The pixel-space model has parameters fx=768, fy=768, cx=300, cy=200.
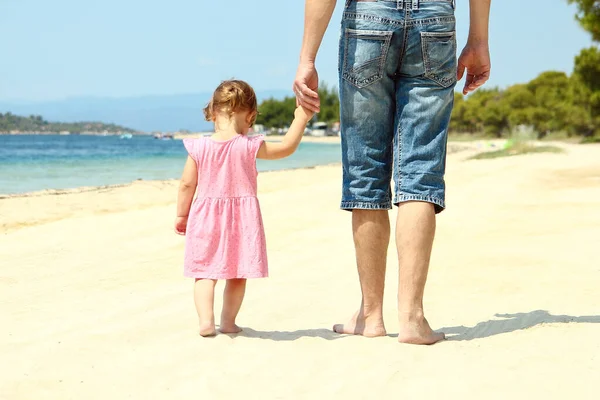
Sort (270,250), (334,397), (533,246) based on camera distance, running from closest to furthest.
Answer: (334,397), (533,246), (270,250)

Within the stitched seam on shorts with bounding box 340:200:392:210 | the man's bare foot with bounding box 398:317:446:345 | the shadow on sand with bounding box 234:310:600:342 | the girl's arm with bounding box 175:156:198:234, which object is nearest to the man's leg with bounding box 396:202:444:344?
the man's bare foot with bounding box 398:317:446:345

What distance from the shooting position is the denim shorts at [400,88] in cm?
333

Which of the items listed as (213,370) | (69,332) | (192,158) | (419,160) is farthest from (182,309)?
(419,160)

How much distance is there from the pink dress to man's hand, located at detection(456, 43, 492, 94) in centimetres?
104

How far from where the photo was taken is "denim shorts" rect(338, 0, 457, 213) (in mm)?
3334

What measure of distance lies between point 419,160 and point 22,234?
20.2 ft

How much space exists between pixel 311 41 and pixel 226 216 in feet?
2.94

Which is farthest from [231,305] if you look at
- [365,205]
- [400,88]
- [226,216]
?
[400,88]

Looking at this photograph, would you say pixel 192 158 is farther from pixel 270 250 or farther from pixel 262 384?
pixel 270 250

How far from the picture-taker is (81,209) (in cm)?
1198

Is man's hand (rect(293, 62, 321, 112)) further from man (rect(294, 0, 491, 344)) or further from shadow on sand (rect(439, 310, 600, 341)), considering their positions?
shadow on sand (rect(439, 310, 600, 341))

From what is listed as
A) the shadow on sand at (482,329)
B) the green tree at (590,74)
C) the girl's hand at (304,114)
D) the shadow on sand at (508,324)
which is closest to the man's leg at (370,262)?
the shadow on sand at (482,329)

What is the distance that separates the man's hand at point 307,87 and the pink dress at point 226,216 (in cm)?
31

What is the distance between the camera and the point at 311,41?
346 cm
